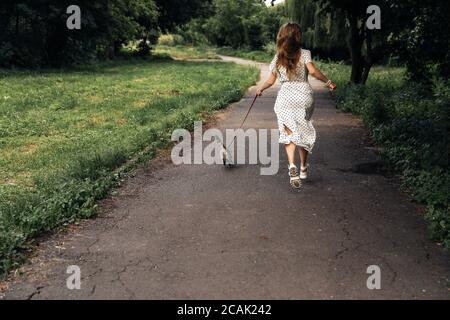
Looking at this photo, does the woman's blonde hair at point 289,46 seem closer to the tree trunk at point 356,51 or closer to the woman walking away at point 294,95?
the woman walking away at point 294,95

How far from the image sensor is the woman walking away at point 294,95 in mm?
6637

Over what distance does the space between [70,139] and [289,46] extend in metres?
5.32

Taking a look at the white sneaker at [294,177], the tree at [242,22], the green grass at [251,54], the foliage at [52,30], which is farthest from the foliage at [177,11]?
the white sneaker at [294,177]

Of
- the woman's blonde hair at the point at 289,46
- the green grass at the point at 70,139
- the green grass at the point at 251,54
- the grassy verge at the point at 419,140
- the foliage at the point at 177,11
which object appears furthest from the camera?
the green grass at the point at 251,54

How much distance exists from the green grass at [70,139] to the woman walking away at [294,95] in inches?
95.0

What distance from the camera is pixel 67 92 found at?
1756 centimetres

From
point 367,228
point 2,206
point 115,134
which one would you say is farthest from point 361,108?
point 2,206

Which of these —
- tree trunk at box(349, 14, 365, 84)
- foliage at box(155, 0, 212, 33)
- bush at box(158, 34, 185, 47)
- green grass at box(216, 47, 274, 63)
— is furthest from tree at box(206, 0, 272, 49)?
tree trunk at box(349, 14, 365, 84)

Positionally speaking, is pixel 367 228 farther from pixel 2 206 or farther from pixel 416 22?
pixel 416 22

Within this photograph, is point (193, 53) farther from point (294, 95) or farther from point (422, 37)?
point (294, 95)

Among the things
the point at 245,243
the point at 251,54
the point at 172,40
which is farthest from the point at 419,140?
the point at 172,40

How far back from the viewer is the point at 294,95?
6.85 metres

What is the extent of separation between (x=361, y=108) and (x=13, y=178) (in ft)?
28.9

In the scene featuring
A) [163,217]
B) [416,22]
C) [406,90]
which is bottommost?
[163,217]
